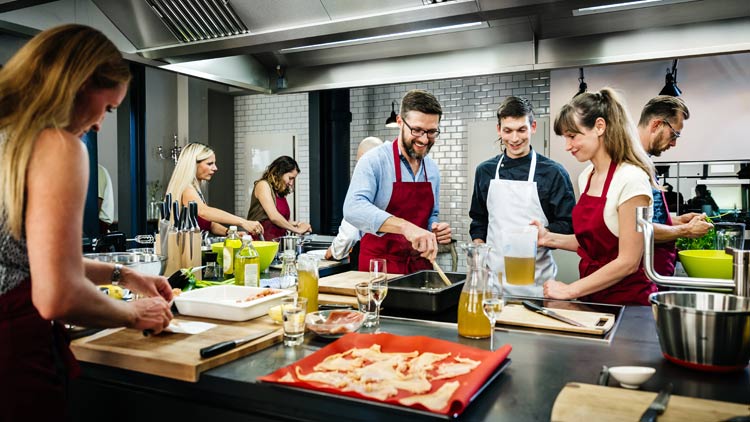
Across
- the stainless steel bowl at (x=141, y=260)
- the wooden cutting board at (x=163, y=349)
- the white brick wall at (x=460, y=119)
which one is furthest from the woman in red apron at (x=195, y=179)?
the white brick wall at (x=460, y=119)

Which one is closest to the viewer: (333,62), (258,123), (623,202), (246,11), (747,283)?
(747,283)

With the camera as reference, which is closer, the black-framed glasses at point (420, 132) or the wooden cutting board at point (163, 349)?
the wooden cutting board at point (163, 349)

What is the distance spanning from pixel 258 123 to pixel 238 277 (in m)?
7.10

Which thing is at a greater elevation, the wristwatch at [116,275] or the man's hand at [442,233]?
the man's hand at [442,233]

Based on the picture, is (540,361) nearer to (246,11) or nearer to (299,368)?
(299,368)

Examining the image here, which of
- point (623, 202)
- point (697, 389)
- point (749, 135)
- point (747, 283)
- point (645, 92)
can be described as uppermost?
point (645, 92)

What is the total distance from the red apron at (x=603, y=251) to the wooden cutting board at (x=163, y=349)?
1443 millimetres

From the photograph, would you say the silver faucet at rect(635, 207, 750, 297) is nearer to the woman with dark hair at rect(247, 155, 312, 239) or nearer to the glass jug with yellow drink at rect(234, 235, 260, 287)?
the glass jug with yellow drink at rect(234, 235, 260, 287)

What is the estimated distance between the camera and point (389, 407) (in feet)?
3.97

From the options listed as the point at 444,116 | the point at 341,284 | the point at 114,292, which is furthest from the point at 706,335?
the point at 444,116

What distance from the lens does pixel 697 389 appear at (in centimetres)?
135

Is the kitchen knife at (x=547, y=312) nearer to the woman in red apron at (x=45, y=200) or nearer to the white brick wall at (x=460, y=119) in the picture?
the woman in red apron at (x=45, y=200)

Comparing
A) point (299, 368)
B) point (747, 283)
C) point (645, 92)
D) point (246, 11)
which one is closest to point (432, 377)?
point (299, 368)

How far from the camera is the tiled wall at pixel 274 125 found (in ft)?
29.5
